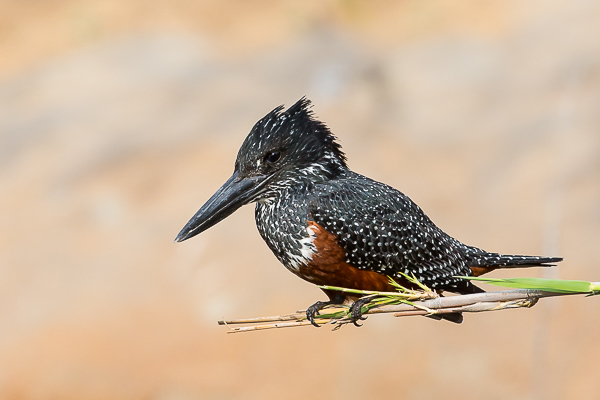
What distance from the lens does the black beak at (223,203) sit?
66.9 inches

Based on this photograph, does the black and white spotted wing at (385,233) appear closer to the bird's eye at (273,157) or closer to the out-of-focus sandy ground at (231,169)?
the bird's eye at (273,157)

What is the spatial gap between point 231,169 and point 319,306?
4.93 meters

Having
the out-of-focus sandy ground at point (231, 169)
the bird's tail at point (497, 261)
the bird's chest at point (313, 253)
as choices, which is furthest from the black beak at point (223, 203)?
the out-of-focus sandy ground at point (231, 169)

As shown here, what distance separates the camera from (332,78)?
7.41 metres

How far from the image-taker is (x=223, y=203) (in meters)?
1.74

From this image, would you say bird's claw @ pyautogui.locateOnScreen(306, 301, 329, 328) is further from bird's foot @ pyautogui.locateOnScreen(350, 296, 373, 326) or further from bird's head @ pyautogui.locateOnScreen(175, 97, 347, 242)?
bird's head @ pyautogui.locateOnScreen(175, 97, 347, 242)

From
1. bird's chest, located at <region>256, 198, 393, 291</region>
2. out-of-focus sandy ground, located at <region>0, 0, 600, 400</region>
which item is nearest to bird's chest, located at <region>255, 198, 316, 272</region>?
bird's chest, located at <region>256, 198, 393, 291</region>

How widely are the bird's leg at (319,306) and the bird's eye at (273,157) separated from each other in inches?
15.1

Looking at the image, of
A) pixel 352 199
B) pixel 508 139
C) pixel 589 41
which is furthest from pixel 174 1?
pixel 352 199

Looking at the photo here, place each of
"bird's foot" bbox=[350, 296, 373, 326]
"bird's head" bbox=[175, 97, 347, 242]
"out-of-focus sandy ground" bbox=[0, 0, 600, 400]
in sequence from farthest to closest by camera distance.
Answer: "out-of-focus sandy ground" bbox=[0, 0, 600, 400] → "bird's head" bbox=[175, 97, 347, 242] → "bird's foot" bbox=[350, 296, 373, 326]

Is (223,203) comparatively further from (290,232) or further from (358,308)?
(358,308)

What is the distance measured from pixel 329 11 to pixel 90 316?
3.87 meters

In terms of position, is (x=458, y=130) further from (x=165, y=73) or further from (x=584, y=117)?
(x=165, y=73)

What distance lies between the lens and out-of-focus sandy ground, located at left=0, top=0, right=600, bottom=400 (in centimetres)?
627
